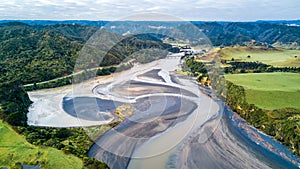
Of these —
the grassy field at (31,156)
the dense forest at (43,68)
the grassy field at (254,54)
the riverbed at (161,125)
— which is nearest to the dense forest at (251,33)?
A: the grassy field at (254,54)

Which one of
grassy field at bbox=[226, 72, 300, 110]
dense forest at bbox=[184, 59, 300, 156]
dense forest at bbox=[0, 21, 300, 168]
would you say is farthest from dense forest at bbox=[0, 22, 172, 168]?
grassy field at bbox=[226, 72, 300, 110]

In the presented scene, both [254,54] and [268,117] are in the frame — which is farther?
[254,54]

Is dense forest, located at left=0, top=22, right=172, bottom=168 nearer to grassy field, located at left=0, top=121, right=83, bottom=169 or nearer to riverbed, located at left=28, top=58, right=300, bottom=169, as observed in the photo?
grassy field, located at left=0, top=121, right=83, bottom=169

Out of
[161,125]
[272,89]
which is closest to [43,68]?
[161,125]

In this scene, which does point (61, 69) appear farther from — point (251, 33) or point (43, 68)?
point (251, 33)

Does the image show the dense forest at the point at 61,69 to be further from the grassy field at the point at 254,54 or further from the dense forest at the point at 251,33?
the dense forest at the point at 251,33

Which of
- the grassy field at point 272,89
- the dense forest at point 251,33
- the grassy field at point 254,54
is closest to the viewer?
the grassy field at point 272,89
